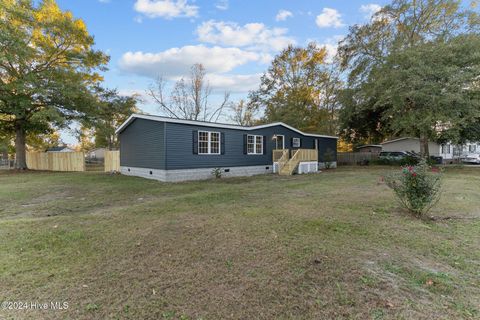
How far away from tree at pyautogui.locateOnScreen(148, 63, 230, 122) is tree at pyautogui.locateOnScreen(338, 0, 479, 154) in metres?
14.1

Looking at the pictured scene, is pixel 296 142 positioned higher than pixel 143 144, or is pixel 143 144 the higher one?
pixel 296 142

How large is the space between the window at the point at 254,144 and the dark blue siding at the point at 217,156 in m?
0.25

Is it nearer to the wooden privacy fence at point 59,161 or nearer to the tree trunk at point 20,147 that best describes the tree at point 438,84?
the wooden privacy fence at point 59,161

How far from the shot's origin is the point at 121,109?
19.7 m

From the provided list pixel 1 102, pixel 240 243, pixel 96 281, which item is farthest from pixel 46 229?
pixel 1 102

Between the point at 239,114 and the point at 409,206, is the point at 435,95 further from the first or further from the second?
the point at 239,114

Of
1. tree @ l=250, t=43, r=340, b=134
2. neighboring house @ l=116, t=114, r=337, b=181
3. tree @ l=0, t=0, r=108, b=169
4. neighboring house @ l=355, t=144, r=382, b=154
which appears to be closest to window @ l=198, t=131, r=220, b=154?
neighboring house @ l=116, t=114, r=337, b=181

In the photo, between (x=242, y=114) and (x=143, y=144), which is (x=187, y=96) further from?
(x=143, y=144)

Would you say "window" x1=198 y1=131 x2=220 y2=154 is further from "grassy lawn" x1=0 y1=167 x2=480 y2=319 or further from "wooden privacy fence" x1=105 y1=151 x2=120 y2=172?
"wooden privacy fence" x1=105 y1=151 x2=120 y2=172

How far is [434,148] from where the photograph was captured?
977 inches

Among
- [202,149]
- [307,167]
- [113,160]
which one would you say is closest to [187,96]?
[113,160]

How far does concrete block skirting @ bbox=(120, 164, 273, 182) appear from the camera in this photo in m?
10.7

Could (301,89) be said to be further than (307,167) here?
Yes

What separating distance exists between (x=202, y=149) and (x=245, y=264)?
929cm
